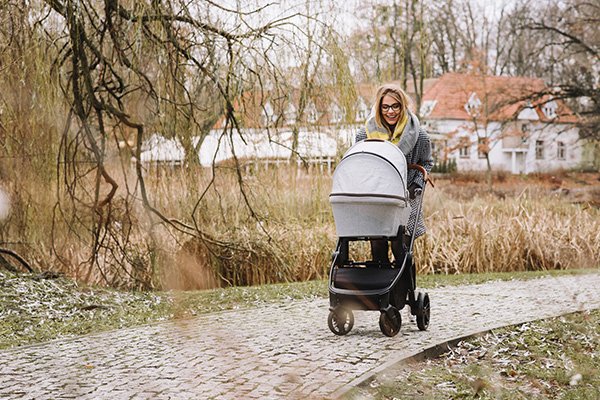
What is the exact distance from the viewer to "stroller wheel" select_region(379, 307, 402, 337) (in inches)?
235

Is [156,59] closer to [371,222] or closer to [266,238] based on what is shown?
[371,222]

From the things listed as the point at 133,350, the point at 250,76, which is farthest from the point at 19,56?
the point at 133,350

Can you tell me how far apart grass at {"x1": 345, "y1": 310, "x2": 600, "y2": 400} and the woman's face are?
1727mm

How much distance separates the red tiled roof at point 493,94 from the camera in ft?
93.2

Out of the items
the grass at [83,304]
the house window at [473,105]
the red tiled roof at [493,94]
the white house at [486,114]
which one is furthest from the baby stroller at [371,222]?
the house window at [473,105]

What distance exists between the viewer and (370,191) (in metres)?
5.75

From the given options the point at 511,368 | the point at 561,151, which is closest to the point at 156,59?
the point at 511,368

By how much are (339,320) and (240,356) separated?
37.2 inches

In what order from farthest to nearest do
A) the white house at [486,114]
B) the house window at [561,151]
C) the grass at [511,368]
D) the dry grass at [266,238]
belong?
the house window at [561,151]
the white house at [486,114]
the dry grass at [266,238]
the grass at [511,368]

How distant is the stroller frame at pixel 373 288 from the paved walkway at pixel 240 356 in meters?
0.16

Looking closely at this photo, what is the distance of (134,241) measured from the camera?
10.9 metres

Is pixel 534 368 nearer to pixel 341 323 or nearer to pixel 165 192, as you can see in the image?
→ pixel 341 323

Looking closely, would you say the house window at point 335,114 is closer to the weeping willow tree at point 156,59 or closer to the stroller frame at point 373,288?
the weeping willow tree at point 156,59

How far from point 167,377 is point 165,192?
5.61 metres
